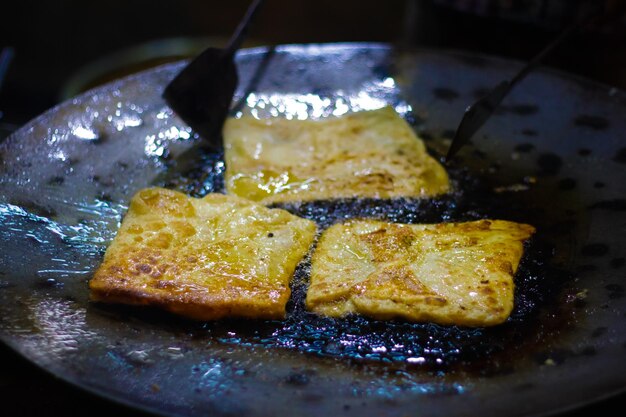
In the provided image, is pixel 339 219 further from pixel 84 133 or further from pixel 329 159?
pixel 84 133

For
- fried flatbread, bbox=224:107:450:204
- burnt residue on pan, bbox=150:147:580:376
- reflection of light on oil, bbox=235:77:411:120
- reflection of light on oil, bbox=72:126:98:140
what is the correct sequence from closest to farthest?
burnt residue on pan, bbox=150:147:580:376, fried flatbread, bbox=224:107:450:204, reflection of light on oil, bbox=72:126:98:140, reflection of light on oil, bbox=235:77:411:120

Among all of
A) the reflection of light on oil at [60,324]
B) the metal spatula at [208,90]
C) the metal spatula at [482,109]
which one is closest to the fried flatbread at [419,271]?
the metal spatula at [482,109]

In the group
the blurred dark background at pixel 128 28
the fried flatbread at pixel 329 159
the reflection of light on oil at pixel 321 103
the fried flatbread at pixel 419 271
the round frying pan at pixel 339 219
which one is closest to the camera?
the round frying pan at pixel 339 219

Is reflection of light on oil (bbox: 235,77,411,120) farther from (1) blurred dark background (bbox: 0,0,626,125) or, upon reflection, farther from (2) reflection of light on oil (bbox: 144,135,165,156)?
(1) blurred dark background (bbox: 0,0,626,125)

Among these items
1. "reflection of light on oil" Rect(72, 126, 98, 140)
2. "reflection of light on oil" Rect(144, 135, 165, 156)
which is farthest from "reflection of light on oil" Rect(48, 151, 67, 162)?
"reflection of light on oil" Rect(144, 135, 165, 156)

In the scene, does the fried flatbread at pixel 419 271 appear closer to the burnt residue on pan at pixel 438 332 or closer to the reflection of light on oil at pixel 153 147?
the burnt residue on pan at pixel 438 332

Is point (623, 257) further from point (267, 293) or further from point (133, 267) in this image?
point (133, 267)

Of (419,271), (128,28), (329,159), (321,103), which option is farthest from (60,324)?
(128,28)
